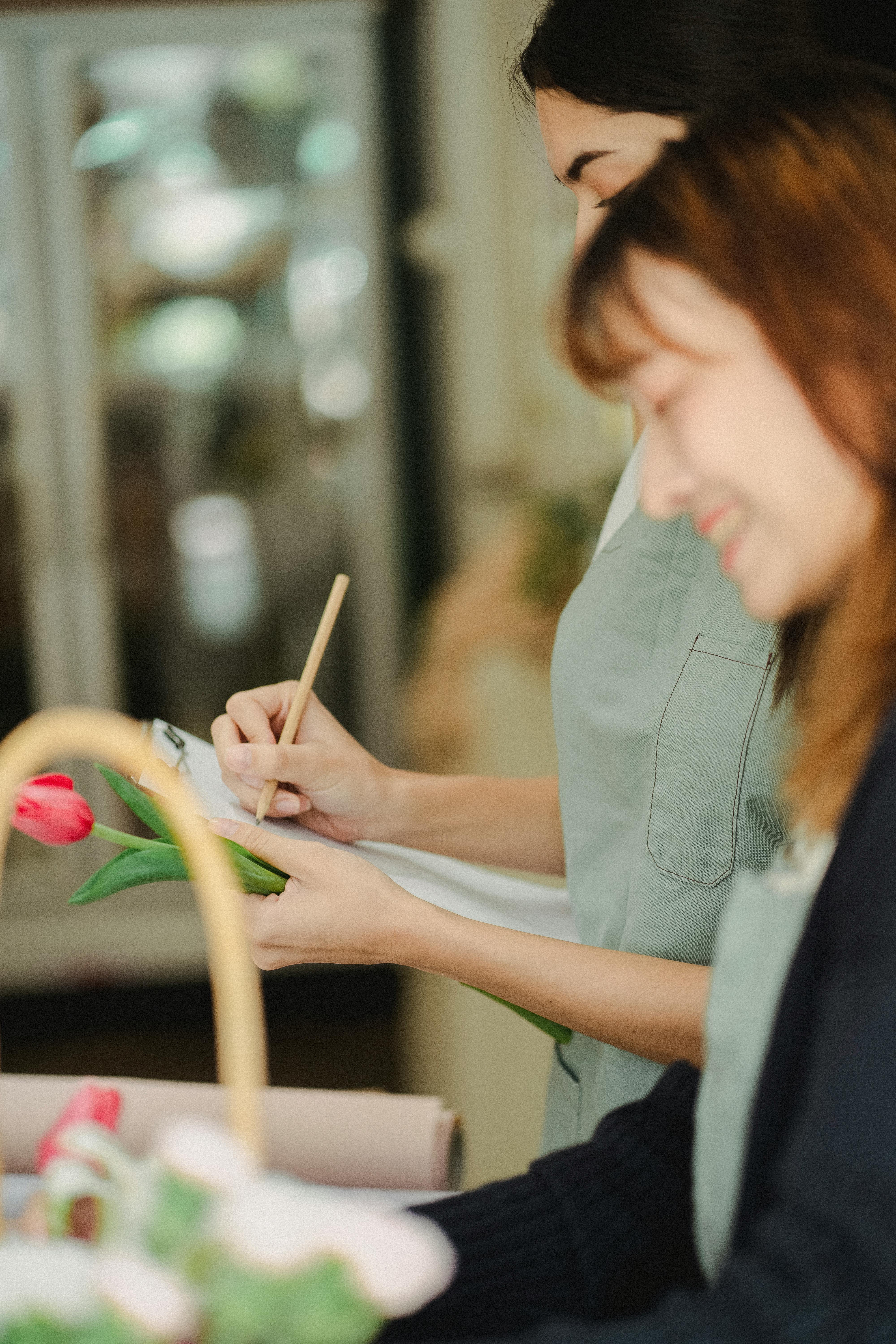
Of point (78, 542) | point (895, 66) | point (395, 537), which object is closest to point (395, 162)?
point (395, 537)

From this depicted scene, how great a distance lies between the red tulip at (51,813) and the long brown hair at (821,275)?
433 mm

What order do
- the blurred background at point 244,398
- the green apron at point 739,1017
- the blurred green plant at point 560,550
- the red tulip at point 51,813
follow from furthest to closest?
the blurred background at point 244,398
the blurred green plant at point 560,550
the red tulip at point 51,813
the green apron at point 739,1017

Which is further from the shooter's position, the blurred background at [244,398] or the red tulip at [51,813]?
the blurred background at [244,398]

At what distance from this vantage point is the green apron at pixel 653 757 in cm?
→ 80

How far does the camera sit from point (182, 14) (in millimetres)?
2463

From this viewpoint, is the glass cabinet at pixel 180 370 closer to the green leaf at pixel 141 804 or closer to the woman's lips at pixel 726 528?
the green leaf at pixel 141 804

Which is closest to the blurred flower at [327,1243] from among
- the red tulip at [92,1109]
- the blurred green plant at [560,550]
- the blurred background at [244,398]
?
the red tulip at [92,1109]

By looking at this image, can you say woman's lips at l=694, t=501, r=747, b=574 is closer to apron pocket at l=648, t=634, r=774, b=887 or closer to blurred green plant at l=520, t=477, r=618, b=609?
apron pocket at l=648, t=634, r=774, b=887

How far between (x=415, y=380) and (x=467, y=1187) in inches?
69.9

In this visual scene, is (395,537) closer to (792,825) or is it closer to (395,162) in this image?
(395,162)

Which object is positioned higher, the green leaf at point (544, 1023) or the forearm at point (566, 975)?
the forearm at point (566, 975)

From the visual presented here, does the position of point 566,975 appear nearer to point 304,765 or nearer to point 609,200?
point 304,765

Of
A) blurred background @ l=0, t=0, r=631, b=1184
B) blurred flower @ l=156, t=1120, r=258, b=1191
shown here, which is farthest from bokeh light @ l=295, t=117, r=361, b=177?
blurred flower @ l=156, t=1120, r=258, b=1191

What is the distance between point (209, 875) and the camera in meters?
0.44
